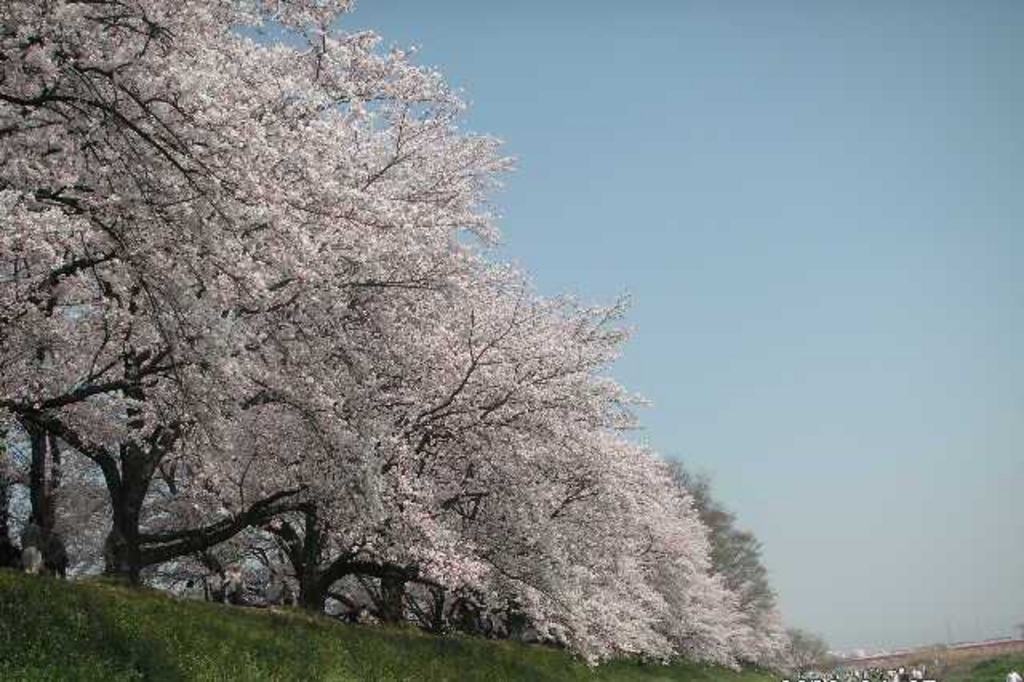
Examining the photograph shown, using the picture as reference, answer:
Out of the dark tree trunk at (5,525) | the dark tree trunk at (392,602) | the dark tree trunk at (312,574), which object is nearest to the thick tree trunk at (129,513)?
the dark tree trunk at (5,525)

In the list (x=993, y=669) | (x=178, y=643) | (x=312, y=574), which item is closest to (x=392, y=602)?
(x=312, y=574)

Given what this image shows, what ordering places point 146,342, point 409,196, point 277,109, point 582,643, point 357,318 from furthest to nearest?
point 582,643 < point 409,196 < point 357,318 < point 277,109 < point 146,342

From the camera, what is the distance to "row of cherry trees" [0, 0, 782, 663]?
37.9ft

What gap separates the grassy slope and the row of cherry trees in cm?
173

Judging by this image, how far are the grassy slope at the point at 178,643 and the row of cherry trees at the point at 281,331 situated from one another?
1727 millimetres

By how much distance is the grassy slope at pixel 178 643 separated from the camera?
12.2 m

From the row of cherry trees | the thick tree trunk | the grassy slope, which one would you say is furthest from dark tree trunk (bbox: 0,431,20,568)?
the grassy slope

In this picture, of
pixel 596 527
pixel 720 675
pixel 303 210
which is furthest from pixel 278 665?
pixel 720 675

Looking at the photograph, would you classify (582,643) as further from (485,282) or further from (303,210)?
(303,210)

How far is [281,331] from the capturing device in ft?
52.4

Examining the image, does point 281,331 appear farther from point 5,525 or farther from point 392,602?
point 392,602

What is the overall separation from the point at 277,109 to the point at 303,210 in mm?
3978

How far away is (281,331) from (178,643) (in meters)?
4.89

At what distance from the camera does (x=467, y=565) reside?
730 inches
